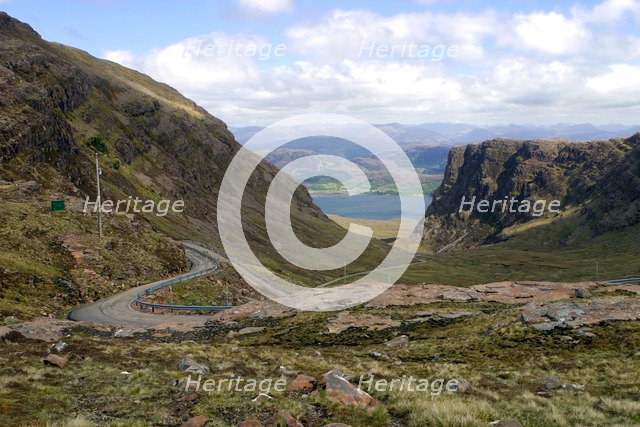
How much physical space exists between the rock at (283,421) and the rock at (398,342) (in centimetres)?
1968

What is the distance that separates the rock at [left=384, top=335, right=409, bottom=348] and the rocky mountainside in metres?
30.5

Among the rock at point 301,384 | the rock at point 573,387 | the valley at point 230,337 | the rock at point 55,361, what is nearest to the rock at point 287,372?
the valley at point 230,337

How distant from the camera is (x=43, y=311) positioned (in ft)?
137

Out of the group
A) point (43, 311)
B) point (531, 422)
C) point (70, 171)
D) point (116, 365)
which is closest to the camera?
point (531, 422)

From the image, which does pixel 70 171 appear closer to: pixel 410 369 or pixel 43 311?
pixel 43 311

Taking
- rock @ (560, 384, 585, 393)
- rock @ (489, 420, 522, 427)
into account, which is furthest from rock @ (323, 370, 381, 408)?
rock @ (560, 384, 585, 393)

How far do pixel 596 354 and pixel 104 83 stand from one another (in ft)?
628

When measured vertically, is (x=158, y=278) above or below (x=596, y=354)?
below

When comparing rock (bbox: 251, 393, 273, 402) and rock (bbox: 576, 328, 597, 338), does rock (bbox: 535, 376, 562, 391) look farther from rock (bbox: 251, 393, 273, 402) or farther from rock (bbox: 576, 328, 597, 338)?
rock (bbox: 251, 393, 273, 402)

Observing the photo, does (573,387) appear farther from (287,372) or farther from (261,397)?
(261,397)

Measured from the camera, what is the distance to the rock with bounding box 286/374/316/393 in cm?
1739

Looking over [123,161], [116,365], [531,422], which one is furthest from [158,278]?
[123,161]

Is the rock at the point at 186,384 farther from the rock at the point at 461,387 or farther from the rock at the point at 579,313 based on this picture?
the rock at the point at 579,313

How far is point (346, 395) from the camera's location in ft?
52.1
